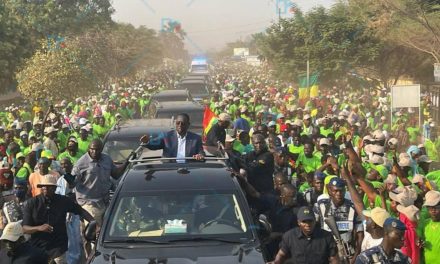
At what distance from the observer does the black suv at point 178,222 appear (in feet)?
18.8

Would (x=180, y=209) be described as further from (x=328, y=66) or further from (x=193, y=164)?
(x=328, y=66)

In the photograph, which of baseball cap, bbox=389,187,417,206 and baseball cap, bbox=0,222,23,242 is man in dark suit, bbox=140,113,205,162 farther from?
baseball cap, bbox=0,222,23,242

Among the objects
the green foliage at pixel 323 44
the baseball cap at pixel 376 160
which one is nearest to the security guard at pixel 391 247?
the baseball cap at pixel 376 160

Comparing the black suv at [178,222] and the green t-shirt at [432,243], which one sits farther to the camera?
the green t-shirt at [432,243]

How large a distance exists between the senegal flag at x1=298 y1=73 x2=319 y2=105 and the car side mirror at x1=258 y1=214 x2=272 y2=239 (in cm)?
2504

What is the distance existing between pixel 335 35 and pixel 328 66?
5.01ft

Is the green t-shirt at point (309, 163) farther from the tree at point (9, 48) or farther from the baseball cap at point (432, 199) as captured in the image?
the tree at point (9, 48)

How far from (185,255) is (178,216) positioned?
2.06 feet

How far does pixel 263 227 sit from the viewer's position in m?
6.14

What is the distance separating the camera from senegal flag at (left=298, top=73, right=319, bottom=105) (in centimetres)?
3312

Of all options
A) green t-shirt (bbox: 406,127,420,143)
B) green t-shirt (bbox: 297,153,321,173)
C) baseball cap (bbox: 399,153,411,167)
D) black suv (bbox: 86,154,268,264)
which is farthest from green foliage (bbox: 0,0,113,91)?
black suv (bbox: 86,154,268,264)

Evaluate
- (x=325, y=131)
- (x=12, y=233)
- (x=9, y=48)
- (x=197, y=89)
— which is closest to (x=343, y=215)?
(x=12, y=233)

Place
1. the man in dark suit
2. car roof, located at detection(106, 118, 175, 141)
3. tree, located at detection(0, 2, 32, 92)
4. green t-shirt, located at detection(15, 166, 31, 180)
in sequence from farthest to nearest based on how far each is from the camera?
tree, located at detection(0, 2, 32, 92)
car roof, located at detection(106, 118, 175, 141)
green t-shirt, located at detection(15, 166, 31, 180)
the man in dark suit

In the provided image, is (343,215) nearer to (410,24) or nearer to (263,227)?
(263,227)
